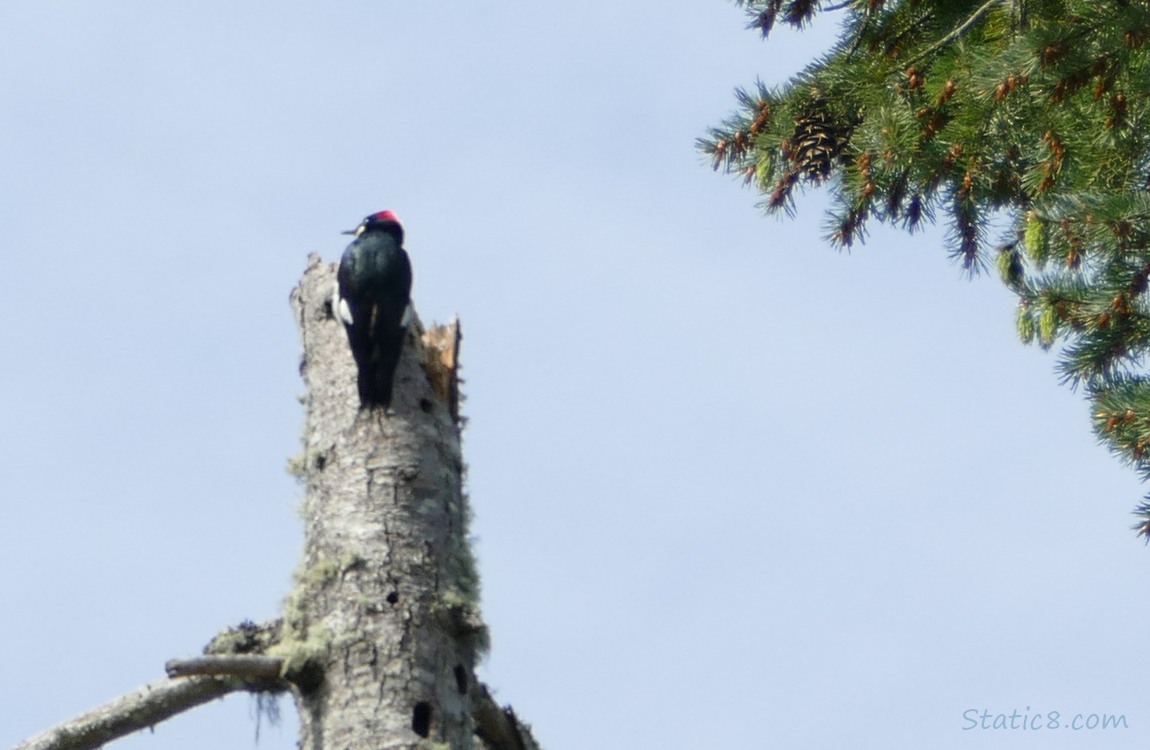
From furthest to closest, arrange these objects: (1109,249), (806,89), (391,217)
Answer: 1. (391,217)
2. (806,89)
3. (1109,249)

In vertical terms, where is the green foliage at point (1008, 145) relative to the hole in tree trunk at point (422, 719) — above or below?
above

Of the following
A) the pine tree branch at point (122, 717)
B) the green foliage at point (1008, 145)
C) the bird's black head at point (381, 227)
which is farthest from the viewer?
the bird's black head at point (381, 227)

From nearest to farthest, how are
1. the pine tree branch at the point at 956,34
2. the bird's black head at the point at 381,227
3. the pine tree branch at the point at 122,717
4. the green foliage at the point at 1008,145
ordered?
1. the pine tree branch at the point at 122,717
2. the green foliage at the point at 1008,145
3. the pine tree branch at the point at 956,34
4. the bird's black head at the point at 381,227

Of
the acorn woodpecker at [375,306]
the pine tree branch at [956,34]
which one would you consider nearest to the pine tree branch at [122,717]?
the acorn woodpecker at [375,306]

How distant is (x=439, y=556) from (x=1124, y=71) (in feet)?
7.34

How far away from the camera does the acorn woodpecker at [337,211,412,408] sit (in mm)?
4332

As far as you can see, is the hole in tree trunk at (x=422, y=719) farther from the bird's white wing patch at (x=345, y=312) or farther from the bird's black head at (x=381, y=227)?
the bird's black head at (x=381, y=227)

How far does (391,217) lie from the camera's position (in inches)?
258

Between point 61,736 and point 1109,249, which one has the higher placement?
point 1109,249

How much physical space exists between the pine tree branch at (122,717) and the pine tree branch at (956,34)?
269cm

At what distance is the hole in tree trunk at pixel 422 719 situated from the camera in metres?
3.56

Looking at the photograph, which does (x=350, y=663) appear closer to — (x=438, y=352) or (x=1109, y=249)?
(x=438, y=352)

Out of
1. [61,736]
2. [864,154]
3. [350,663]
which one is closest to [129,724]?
[61,736]

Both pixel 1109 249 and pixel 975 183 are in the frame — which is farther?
pixel 975 183
